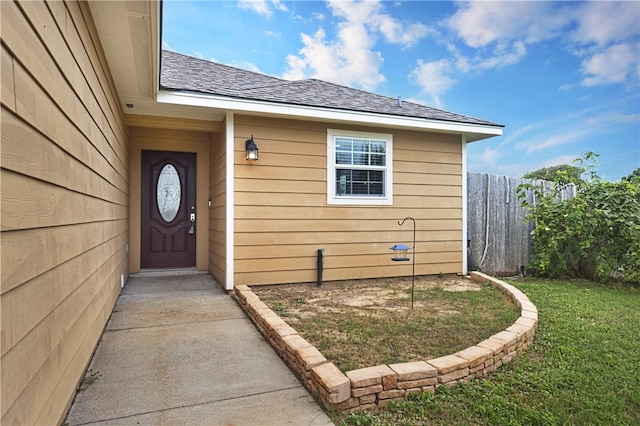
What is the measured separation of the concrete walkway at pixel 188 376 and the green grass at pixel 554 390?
47 centimetres

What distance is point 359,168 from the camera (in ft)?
18.2

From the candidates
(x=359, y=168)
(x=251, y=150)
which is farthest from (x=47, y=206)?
(x=359, y=168)

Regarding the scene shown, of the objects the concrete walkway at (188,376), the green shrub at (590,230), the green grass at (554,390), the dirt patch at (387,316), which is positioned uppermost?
the green shrub at (590,230)

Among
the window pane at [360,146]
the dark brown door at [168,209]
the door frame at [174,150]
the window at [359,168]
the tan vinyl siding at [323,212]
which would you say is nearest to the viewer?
the tan vinyl siding at [323,212]

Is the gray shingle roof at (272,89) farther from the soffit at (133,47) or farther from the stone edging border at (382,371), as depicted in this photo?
the stone edging border at (382,371)

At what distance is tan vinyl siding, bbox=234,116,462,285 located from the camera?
4.93 metres

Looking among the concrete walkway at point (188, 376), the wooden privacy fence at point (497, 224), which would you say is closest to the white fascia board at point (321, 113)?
the wooden privacy fence at point (497, 224)

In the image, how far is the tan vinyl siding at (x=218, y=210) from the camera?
195 inches

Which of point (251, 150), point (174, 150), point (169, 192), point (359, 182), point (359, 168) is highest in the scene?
point (174, 150)

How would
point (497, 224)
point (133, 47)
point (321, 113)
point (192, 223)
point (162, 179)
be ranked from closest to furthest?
1. point (133, 47)
2. point (321, 113)
3. point (162, 179)
4. point (192, 223)
5. point (497, 224)

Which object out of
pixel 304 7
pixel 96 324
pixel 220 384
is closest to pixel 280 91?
pixel 96 324

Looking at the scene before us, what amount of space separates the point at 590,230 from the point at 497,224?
140cm

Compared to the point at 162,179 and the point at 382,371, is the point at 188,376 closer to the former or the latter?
the point at 382,371

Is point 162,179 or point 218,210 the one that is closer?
point 218,210
